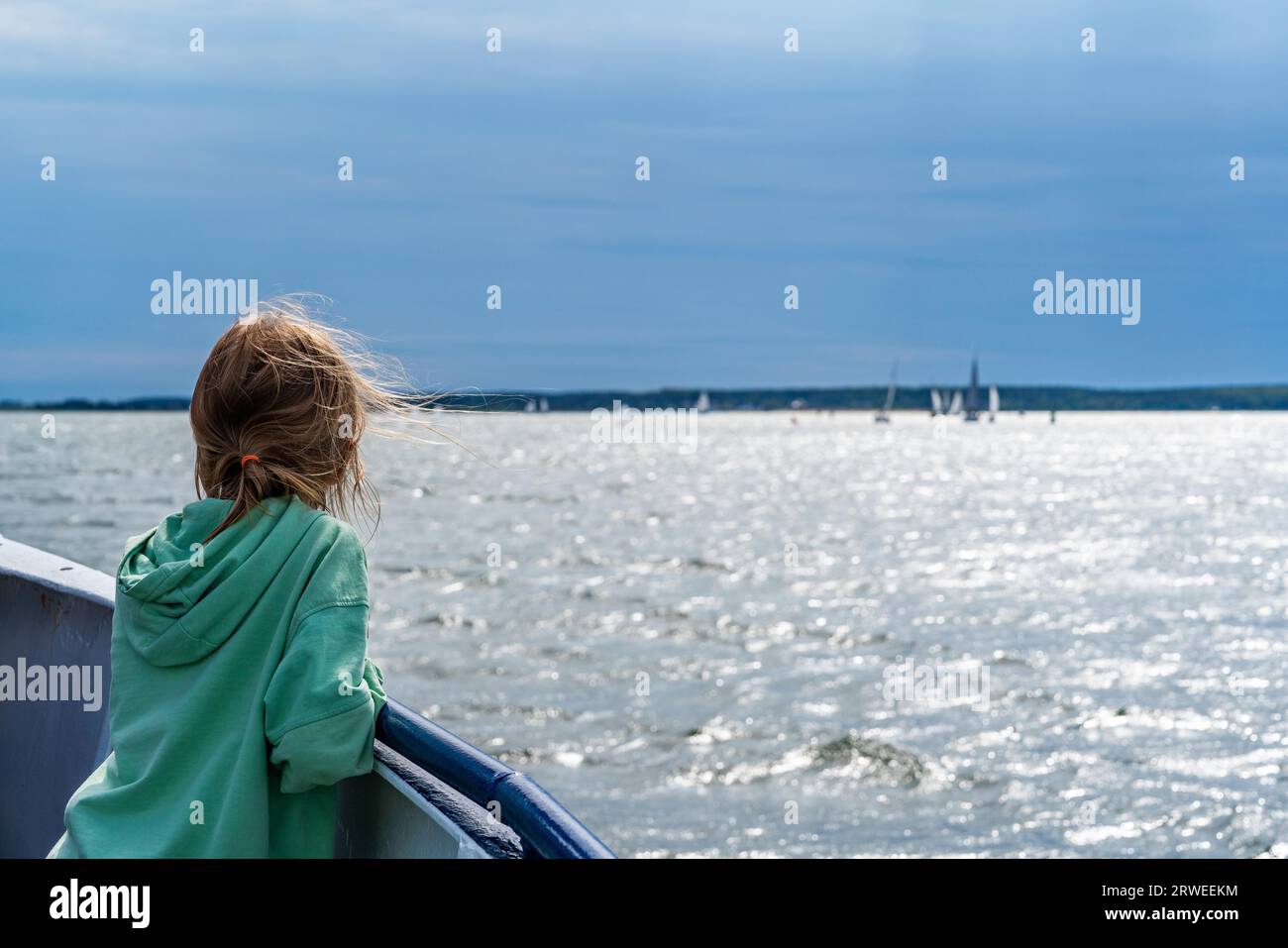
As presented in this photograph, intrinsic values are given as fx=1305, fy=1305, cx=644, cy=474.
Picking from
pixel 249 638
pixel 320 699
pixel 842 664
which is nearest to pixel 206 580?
pixel 249 638

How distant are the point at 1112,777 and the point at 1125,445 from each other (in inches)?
5421

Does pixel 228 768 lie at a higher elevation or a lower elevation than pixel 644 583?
higher

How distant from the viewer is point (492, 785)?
84.4 inches

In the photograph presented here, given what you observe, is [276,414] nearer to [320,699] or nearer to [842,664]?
[320,699]

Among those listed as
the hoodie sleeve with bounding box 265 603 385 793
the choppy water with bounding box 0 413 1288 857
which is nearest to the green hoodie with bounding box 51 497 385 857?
the hoodie sleeve with bounding box 265 603 385 793

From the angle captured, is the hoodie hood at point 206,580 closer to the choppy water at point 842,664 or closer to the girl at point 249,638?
the girl at point 249,638

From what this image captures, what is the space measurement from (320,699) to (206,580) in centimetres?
29

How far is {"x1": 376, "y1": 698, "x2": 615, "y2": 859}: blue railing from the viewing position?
1963 mm

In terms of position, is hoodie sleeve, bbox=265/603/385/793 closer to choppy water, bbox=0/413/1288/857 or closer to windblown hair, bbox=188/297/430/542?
windblown hair, bbox=188/297/430/542

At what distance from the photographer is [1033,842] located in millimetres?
10625

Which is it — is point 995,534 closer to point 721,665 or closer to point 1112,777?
point 721,665

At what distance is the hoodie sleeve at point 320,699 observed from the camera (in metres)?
2.16
